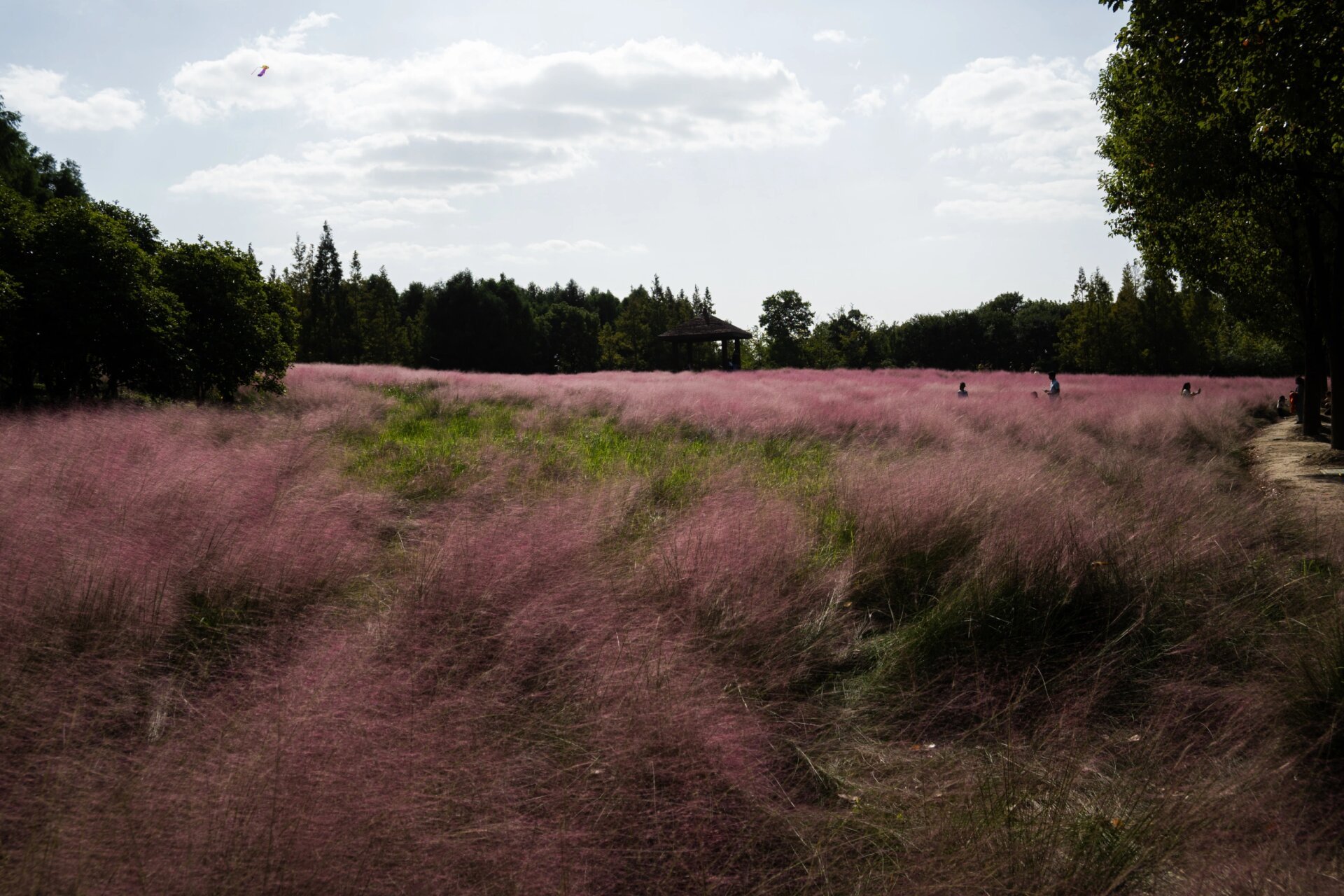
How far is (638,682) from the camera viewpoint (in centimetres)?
305

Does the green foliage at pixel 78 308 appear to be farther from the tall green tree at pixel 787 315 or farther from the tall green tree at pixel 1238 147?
the tall green tree at pixel 787 315

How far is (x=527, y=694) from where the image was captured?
3.04 m

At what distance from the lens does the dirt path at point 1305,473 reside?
5.81 meters

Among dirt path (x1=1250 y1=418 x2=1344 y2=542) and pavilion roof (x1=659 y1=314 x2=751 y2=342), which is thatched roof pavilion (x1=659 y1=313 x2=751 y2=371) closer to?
pavilion roof (x1=659 y1=314 x2=751 y2=342)

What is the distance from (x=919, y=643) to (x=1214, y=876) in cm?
173

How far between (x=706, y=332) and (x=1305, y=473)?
85.9ft

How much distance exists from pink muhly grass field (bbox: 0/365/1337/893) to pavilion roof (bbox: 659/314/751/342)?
1142 inches

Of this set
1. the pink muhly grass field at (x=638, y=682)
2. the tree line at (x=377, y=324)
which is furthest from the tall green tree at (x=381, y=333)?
the pink muhly grass field at (x=638, y=682)

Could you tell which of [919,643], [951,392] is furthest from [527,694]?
[951,392]

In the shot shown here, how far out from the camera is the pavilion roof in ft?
115

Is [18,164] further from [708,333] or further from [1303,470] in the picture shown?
[1303,470]

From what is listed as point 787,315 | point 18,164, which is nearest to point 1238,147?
point 18,164

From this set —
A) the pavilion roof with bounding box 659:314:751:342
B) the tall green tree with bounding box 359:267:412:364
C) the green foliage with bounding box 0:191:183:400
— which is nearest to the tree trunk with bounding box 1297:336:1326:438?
the pavilion roof with bounding box 659:314:751:342

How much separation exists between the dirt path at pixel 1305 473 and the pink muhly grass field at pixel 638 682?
1.37 feet
